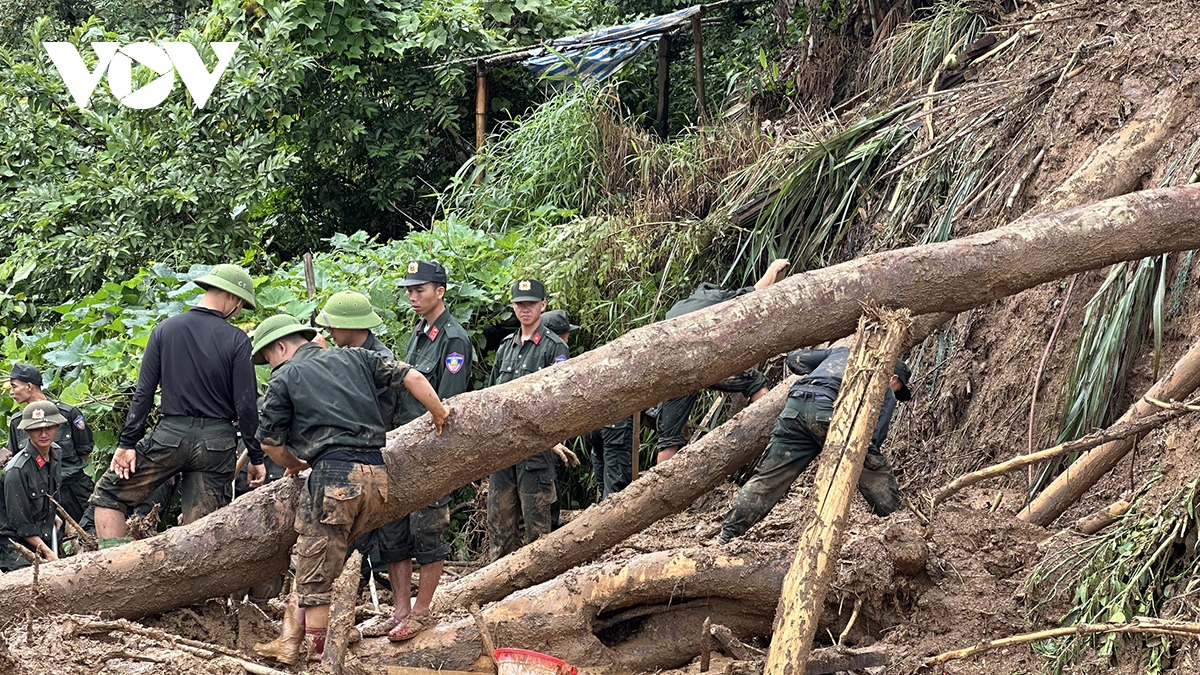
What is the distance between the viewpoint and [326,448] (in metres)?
4.74

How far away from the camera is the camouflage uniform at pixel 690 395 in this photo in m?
7.18

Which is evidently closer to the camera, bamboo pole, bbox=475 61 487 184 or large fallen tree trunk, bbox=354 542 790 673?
large fallen tree trunk, bbox=354 542 790 673

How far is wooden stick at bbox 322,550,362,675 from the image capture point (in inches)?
178

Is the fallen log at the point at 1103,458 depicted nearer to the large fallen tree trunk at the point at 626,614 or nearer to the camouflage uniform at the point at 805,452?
the camouflage uniform at the point at 805,452

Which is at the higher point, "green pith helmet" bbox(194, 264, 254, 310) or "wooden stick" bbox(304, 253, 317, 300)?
"green pith helmet" bbox(194, 264, 254, 310)

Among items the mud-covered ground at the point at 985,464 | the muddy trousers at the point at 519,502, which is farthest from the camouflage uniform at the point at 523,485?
the mud-covered ground at the point at 985,464

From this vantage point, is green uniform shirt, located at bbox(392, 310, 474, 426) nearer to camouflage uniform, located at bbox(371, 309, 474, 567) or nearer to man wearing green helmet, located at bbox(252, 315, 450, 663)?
camouflage uniform, located at bbox(371, 309, 474, 567)

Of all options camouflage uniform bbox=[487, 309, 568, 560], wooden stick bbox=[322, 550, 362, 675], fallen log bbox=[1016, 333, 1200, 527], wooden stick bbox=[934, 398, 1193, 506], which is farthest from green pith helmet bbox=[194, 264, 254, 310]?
fallen log bbox=[1016, 333, 1200, 527]

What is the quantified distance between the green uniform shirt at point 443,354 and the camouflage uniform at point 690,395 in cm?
134

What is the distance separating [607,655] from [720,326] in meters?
1.52

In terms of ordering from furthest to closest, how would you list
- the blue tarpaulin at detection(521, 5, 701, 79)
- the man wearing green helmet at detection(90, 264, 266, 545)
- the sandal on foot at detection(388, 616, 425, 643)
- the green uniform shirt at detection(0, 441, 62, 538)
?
1. the blue tarpaulin at detection(521, 5, 701, 79)
2. the green uniform shirt at detection(0, 441, 62, 538)
3. the man wearing green helmet at detection(90, 264, 266, 545)
4. the sandal on foot at detection(388, 616, 425, 643)

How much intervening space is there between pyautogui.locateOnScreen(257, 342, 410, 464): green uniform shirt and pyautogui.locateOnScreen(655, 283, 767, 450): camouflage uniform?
2.67 m

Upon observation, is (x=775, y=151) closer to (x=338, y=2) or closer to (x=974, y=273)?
(x=974, y=273)

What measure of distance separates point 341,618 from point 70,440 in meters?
3.71
